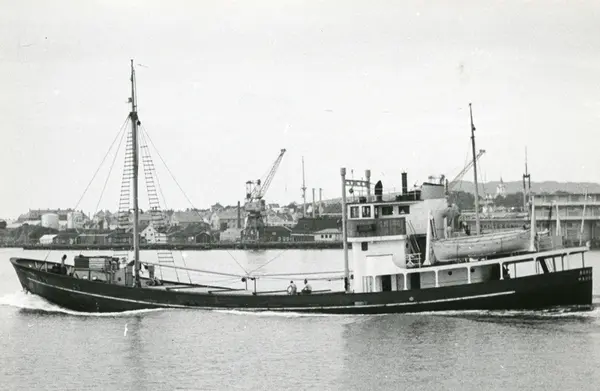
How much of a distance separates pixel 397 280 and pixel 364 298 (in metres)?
1.77

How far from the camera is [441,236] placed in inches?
1328

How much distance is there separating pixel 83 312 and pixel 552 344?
21664 mm

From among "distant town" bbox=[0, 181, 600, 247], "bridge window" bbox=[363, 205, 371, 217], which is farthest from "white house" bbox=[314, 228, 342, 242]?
"bridge window" bbox=[363, 205, 371, 217]

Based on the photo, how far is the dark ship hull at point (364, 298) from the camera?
3109cm

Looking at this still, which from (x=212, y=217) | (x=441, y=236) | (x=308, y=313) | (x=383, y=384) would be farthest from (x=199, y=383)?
(x=212, y=217)

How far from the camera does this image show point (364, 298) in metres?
31.9

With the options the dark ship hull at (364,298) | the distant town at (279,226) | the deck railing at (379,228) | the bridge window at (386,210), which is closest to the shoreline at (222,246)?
the distant town at (279,226)

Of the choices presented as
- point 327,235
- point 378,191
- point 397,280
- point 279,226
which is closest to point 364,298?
point 397,280

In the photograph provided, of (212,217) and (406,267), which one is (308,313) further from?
(212,217)

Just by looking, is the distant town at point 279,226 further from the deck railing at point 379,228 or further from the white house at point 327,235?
the deck railing at point 379,228

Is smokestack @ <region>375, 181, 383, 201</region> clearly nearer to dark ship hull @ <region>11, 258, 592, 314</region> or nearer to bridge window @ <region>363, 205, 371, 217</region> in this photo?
bridge window @ <region>363, 205, 371, 217</region>

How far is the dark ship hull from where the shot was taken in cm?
3109

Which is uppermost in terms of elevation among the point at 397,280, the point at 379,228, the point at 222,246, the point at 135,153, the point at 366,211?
the point at 135,153

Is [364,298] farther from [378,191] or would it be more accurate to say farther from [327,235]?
[327,235]
